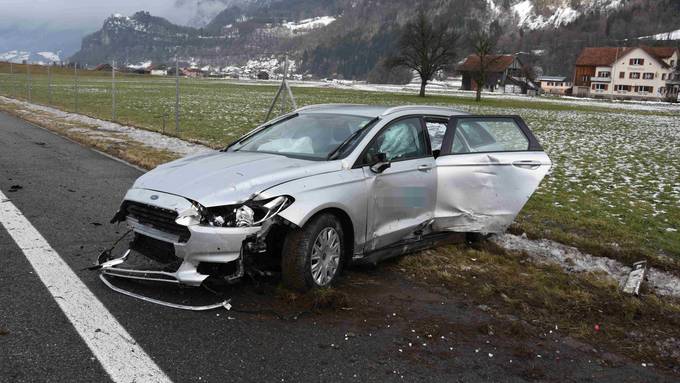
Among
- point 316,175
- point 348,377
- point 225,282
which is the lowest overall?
point 348,377

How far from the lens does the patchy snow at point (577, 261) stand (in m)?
5.59

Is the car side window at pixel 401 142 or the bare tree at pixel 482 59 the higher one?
the bare tree at pixel 482 59

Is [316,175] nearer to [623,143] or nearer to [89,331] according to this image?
[89,331]

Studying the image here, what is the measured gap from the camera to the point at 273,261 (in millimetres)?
4645

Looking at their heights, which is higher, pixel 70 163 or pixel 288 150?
pixel 288 150

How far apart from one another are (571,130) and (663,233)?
737 inches

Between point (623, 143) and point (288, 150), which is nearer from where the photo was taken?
point (288, 150)

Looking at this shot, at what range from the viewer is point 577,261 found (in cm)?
619

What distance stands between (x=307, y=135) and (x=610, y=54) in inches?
4589

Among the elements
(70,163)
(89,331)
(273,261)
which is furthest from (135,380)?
(70,163)

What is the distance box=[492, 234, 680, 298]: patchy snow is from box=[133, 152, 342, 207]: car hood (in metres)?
2.77

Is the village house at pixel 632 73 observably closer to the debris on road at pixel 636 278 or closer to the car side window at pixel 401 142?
the debris on road at pixel 636 278

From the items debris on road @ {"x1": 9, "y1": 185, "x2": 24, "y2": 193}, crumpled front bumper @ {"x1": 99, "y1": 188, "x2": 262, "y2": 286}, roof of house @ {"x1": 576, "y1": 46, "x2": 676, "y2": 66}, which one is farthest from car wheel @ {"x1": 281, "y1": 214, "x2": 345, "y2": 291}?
roof of house @ {"x1": 576, "y1": 46, "x2": 676, "y2": 66}

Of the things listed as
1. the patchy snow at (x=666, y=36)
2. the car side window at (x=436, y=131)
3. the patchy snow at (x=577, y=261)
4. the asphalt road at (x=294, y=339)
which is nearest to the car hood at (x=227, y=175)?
the asphalt road at (x=294, y=339)
